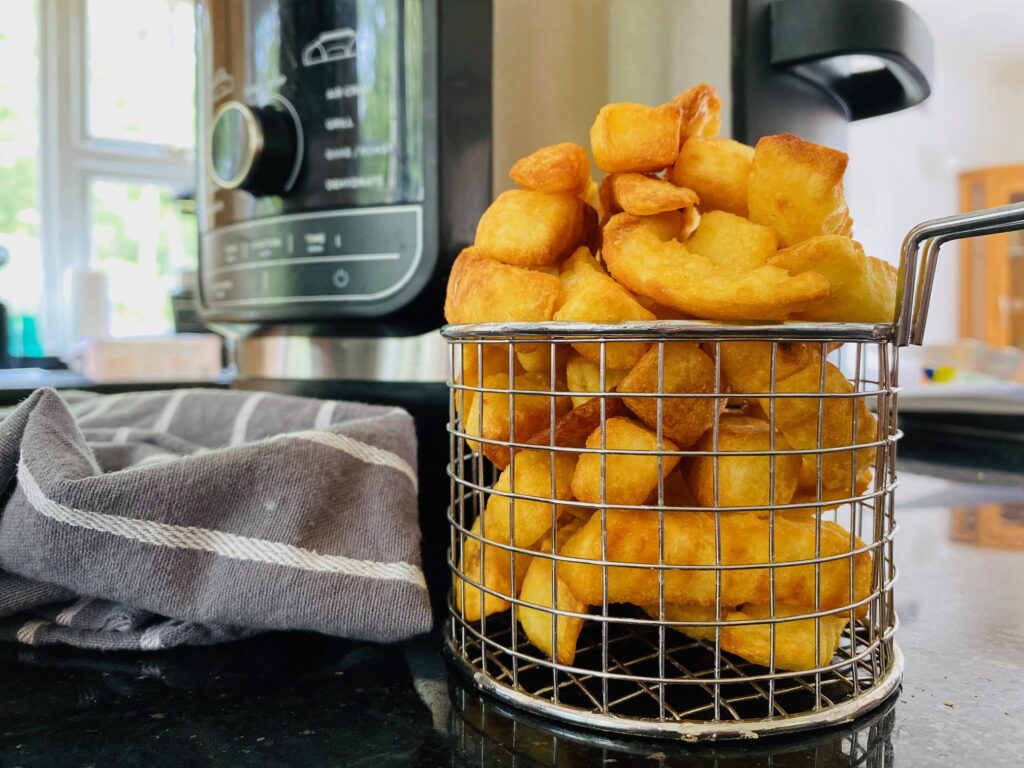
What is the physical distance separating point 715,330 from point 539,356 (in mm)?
81

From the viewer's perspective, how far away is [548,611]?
0.30m

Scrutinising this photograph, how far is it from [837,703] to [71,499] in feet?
1.02

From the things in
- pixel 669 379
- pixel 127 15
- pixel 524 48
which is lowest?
pixel 669 379

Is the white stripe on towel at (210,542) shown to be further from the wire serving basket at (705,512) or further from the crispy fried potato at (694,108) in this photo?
the crispy fried potato at (694,108)

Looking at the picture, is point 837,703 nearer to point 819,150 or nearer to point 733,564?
point 733,564

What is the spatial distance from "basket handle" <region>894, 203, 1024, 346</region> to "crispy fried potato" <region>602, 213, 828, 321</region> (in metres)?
0.05

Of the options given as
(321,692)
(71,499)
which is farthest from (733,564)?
A: (71,499)

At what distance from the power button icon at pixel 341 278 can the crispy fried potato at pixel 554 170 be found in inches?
9.7

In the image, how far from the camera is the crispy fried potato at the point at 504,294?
312mm

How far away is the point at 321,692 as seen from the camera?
33 centimetres

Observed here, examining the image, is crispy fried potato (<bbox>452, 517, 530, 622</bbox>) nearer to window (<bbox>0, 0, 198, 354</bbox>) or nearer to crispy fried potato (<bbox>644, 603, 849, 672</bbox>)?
crispy fried potato (<bbox>644, 603, 849, 672</bbox>)

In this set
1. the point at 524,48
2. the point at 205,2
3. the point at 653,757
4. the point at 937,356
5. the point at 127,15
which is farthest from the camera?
the point at 127,15

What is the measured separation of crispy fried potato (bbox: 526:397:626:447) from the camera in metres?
0.31

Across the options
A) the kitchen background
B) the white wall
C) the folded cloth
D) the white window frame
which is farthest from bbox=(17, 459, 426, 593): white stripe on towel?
the white wall
